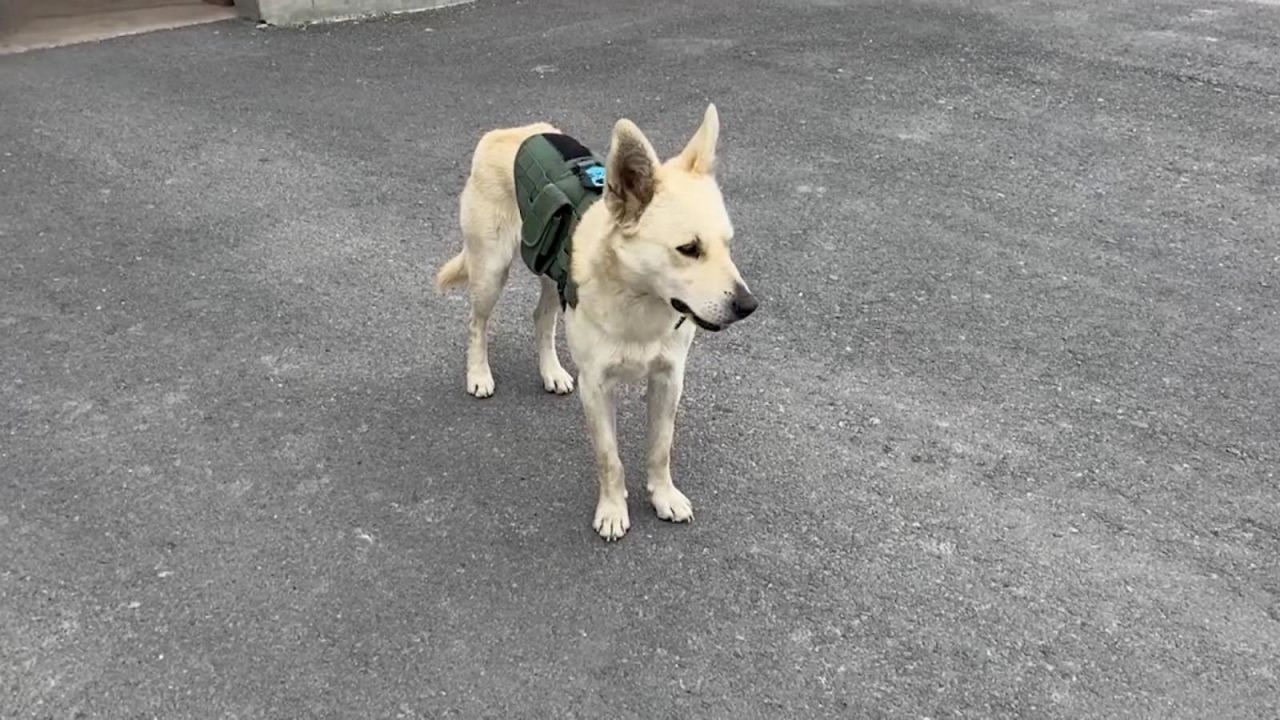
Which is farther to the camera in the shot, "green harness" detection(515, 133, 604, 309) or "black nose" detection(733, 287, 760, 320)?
"green harness" detection(515, 133, 604, 309)

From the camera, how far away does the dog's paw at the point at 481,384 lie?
421 centimetres

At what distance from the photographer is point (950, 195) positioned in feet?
20.2

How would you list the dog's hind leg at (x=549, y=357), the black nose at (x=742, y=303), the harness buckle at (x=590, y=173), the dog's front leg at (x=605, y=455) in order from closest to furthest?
the black nose at (x=742, y=303) → the dog's front leg at (x=605, y=455) → the harness buckle at (x=590, y=173) → the dog's hind leg at (x=549, y=357)

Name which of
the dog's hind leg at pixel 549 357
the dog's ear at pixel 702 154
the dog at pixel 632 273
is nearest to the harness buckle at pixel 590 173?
the dog at pixel 632 273

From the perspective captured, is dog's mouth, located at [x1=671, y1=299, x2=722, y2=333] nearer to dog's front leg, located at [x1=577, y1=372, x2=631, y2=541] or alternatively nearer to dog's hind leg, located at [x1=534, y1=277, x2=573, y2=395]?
dog's front leg, located at [x1=577, y1=372, x2=631, y2=541]

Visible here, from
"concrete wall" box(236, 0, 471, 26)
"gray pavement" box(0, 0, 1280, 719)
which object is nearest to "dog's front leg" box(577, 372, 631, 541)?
"gray pavement" box(0, 0, 1280, 719)

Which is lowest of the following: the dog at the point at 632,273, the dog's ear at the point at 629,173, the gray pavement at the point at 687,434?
the gray pavement at the point at 687,434

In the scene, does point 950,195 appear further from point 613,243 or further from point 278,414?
point 278,414

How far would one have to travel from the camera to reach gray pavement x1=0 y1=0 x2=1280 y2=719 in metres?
2.95

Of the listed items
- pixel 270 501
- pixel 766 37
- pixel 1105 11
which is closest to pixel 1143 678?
pixel 270 501

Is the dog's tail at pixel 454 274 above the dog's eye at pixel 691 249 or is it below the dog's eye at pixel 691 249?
below

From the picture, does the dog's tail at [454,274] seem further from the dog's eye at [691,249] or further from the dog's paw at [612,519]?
the dog's eye at [691,249]

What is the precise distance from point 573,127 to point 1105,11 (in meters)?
6.38

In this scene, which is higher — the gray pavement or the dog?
the dog
